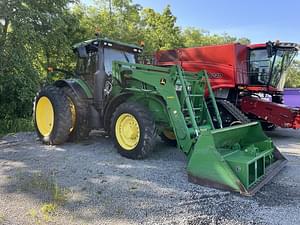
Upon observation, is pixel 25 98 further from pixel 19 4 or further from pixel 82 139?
pixel 82 139

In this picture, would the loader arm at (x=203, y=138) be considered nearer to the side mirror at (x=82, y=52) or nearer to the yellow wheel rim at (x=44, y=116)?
the side mirror at (x=82, y=52)

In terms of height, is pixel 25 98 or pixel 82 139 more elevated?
pixel 25 98

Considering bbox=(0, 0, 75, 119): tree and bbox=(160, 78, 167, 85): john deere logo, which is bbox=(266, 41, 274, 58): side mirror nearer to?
bbox=(160, 78, 167, 85): john deere logo

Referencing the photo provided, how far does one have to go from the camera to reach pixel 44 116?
6.95 meters

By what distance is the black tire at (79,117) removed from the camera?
6465 mm

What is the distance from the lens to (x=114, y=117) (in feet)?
18.3

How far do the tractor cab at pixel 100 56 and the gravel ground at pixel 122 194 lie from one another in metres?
1.79

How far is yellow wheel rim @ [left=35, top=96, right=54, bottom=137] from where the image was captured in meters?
6.77

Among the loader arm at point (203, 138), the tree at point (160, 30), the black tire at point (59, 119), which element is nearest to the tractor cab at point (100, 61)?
the loader arm at point (203, 138)

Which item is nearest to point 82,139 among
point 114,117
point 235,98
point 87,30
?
point 114,117

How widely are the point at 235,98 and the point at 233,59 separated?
1196mm

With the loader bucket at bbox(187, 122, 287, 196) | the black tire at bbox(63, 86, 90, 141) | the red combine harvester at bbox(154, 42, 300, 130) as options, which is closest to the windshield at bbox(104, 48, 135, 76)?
the black tire at bbox(63, 86, 90, 141)

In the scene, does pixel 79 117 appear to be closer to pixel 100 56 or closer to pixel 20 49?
pixel 100 56

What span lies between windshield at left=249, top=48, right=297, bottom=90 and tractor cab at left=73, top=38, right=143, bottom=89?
4415mm
